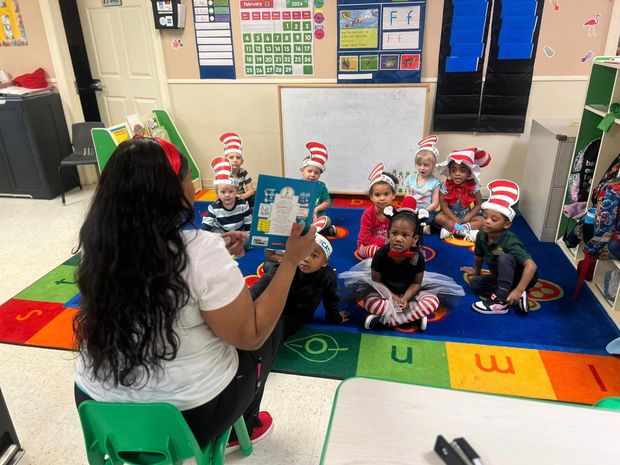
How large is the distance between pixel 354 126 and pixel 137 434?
132 inches

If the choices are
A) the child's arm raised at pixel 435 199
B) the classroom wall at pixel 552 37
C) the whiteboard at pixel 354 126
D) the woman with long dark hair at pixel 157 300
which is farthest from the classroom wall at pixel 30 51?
the woman with long dark hair at pixel 157 300

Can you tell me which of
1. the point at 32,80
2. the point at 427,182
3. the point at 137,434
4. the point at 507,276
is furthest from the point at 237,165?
the point at 137,434

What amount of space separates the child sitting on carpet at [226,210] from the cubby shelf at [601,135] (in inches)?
84.3

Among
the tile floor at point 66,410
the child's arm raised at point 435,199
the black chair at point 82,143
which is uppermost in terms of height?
the black chair at point 82,143

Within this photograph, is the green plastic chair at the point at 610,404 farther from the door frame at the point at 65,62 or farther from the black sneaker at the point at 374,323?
the door frame at the point at 65,62

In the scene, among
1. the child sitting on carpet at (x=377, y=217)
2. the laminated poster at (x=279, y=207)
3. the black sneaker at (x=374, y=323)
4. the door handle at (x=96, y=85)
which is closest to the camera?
the laminated poster at (x=279, y=207)

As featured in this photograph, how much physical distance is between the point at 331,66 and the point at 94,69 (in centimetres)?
237

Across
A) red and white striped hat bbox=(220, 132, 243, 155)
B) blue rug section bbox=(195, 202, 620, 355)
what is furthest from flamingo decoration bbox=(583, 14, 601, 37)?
red and white striped hat bbox=(220, 132, 243, 155)

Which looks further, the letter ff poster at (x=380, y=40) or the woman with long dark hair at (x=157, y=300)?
the letter ff poster at (x=380, y=40)

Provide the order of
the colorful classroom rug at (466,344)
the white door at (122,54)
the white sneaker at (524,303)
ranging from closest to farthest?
the colorful classroom rug at (466,344) → the white sneaker at (524,303) → the white door at (122,54)

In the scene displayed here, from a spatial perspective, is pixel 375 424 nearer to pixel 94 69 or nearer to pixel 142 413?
pixel 142 413

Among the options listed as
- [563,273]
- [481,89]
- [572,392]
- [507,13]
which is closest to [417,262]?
[572,392]

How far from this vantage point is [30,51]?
14.0 ft

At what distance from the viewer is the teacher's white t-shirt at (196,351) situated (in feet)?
3.45
